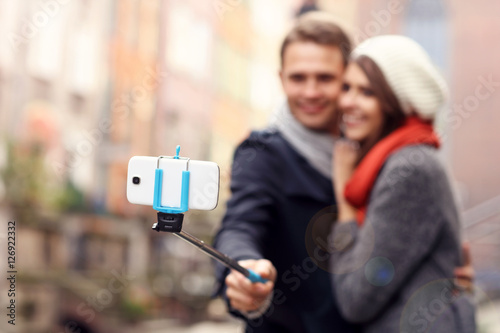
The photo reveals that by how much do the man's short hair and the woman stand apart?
0.09 metres

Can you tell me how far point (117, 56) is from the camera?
10.2 meters

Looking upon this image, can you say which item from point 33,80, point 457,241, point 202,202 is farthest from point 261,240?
point 33,80

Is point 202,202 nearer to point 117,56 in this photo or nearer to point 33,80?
point 33,80

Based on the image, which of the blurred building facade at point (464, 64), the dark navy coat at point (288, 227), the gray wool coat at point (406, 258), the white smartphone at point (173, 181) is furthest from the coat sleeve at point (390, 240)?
the blurred building facade at point (464, 64)

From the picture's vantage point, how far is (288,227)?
165cm

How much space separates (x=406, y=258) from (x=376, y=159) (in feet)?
0.89

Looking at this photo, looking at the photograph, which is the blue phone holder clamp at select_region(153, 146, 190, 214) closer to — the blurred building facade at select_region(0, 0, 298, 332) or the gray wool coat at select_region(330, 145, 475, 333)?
the gray wool coat at select_region(330, 145, 475, 333)

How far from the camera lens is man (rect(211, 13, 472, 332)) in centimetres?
159

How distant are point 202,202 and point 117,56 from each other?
9838 mm

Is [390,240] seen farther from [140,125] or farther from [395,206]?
[140,125]

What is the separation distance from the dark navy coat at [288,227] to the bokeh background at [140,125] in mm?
3578

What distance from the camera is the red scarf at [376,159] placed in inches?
61.9

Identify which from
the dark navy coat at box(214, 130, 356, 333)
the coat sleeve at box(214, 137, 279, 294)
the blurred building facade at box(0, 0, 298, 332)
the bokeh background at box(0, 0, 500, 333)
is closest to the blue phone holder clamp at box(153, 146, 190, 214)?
the coat sleeve at box(214, 137, 279, 294)

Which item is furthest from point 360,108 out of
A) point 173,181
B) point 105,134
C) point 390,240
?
point 105,134
